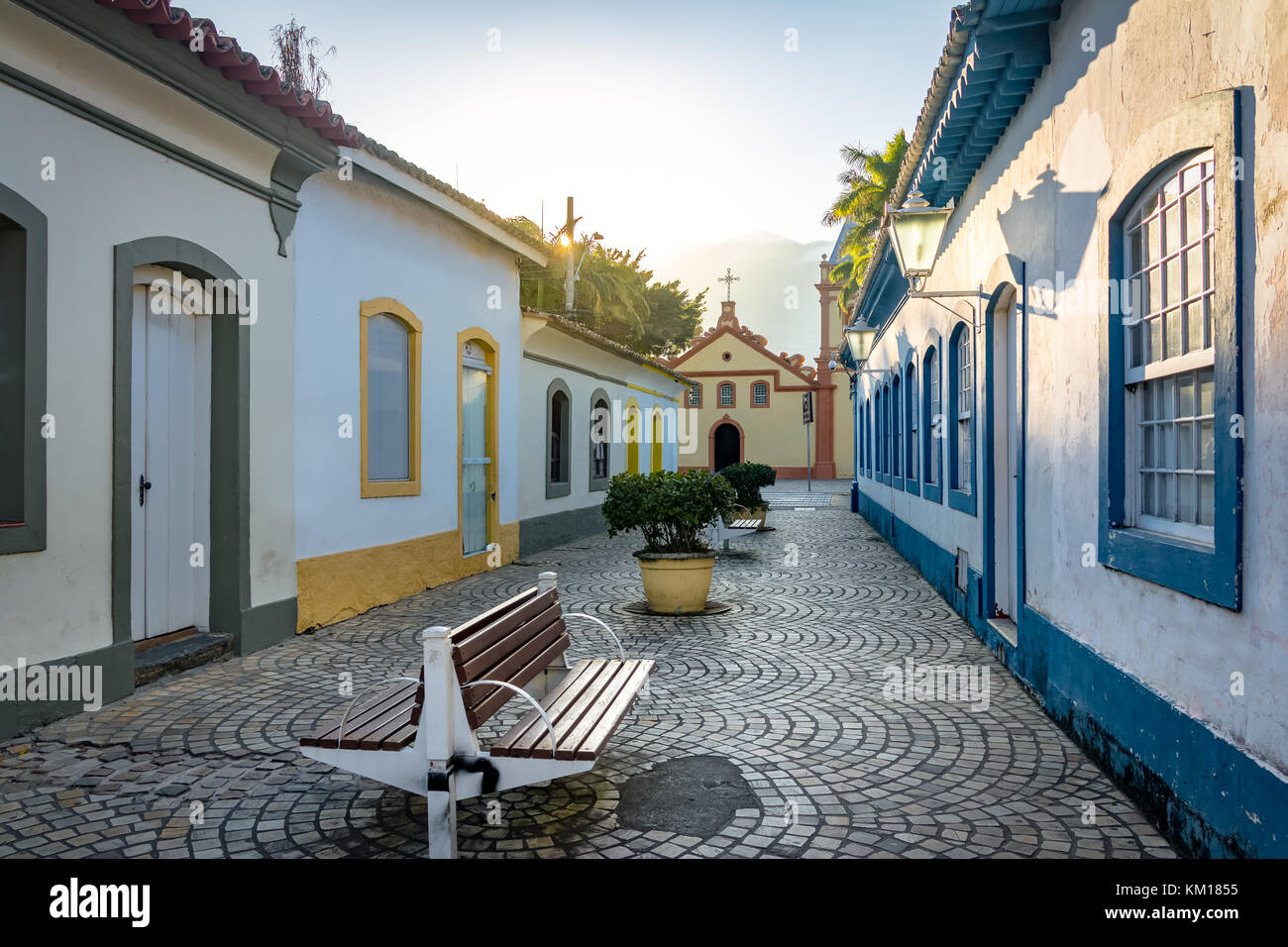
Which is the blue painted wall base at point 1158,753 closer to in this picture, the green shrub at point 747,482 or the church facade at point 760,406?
the green shrub at point 747,482

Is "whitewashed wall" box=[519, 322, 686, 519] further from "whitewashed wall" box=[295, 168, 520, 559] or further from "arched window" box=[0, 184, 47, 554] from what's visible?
"arched window" box=[0, 184, 47, 554]

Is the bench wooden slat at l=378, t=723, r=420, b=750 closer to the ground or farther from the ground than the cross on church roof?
closer to the ground

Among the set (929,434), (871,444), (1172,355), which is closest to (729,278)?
(871,444)

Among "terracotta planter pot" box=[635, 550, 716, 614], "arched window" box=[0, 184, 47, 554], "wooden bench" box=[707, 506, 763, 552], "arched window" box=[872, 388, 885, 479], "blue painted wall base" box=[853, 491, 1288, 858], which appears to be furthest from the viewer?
"arched window" box=[872, 388, 885, 479]

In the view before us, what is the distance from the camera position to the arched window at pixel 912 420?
11969 millimetres

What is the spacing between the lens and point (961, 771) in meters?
4.27

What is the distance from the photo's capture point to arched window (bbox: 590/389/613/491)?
1727 centimetres

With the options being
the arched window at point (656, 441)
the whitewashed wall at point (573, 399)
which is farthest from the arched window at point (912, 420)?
the arched window at point (656, 441)

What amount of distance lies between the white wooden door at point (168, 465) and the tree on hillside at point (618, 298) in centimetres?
1888

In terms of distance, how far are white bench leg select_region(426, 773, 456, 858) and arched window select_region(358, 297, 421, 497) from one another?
5.63 meters

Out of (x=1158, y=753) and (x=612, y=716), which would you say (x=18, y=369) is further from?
(x=1158, y=753)

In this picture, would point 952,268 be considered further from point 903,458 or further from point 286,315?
point 286,315

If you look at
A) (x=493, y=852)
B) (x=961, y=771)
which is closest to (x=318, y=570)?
(x=493, y=852)

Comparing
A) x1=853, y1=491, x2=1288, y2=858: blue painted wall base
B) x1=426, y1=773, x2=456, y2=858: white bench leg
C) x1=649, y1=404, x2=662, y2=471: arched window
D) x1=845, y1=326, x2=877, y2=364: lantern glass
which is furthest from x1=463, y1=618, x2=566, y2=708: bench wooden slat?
x1=649, y1=404, x2=662, y2=471: arched window
